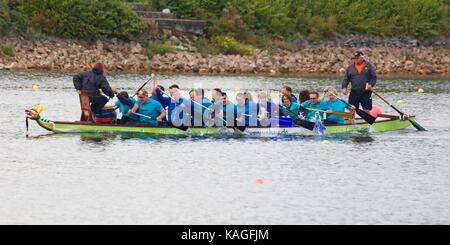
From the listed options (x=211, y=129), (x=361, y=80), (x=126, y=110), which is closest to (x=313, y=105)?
(x=361, y=80)

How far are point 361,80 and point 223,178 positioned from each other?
961 cm

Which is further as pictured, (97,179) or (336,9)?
(336,9)

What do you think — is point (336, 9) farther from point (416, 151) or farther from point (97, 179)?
point (97, 179)

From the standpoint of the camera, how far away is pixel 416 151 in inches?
1184

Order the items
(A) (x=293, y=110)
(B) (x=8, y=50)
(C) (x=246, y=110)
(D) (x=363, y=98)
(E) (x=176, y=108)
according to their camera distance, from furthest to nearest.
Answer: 1. (B) (x=8, y=50)
2. (D) (x=363, y=98)
3. (A) (x=293, y=110)
4. (C) (x=246, y=110)
5. (E) (x=176, y=108)

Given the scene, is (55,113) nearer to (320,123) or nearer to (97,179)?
(320,123)

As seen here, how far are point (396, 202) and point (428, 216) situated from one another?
1327 mm

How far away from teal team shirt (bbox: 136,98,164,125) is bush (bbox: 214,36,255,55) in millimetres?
44569

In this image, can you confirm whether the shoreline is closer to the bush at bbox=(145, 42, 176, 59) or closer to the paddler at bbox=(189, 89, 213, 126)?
the bush at bbox=(145, 42, 176, 59)

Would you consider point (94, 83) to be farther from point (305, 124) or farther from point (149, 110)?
point (305, 124)

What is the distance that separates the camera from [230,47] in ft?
249
